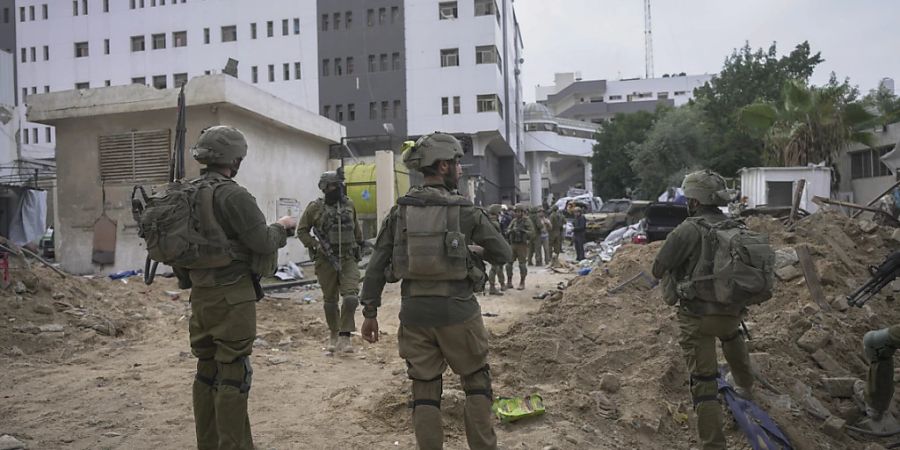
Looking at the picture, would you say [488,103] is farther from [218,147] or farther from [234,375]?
[234,375]

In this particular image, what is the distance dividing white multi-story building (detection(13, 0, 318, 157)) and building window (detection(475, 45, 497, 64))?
11.1 m

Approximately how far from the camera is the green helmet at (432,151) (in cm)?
344

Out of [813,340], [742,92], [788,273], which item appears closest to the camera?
[813,340]

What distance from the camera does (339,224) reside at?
21.0ft

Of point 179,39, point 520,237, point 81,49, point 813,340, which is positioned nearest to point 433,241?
point 813,340

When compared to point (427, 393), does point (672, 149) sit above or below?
above

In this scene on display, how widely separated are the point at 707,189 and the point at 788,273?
3698 mm

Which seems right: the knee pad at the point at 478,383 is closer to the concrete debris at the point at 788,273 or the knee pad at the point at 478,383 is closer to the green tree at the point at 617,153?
the concrete debris at the point at 788,273

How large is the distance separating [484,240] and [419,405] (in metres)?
0.97

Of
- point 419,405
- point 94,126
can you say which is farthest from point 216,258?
point 94,126

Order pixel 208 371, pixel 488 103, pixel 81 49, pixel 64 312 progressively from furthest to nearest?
1. pixel 81 49
2. pixel 488 103
3. pixel 64 312
4. pixel 208 371

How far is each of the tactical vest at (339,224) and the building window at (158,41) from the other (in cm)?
4324

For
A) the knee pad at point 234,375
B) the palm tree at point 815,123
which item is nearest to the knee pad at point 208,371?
the knee pad at point 234,375

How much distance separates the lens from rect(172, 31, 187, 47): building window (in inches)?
1688
